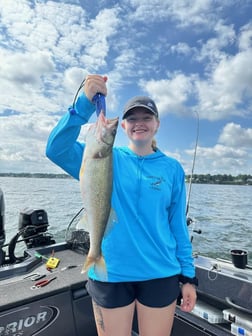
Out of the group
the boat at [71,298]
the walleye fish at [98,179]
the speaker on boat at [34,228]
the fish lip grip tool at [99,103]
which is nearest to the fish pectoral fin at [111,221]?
the walleye fish at [98,179]

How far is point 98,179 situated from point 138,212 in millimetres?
350

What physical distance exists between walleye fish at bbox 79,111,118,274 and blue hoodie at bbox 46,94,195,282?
0.09 metres

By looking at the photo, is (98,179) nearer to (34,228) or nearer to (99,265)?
(99,265)

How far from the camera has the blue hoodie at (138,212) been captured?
1.84m

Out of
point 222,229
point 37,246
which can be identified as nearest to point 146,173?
point 37,246

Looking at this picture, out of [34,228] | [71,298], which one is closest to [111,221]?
[71,298]

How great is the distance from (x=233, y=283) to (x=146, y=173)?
195 centimetres

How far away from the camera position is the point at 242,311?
9.89ft

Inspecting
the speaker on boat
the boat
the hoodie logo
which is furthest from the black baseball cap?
the speaker on boat

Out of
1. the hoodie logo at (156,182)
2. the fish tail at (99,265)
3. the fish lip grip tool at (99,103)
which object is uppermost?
the fish lip grip tool at (99,103)

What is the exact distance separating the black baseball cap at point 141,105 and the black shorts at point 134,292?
1.13m

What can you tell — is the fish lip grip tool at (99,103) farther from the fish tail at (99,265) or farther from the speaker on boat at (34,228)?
the speaker on boat at (34,228)

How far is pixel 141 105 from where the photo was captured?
1998 millimetres

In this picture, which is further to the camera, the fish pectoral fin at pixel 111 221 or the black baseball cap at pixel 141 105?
the black baseball cap at pixel 141 105
